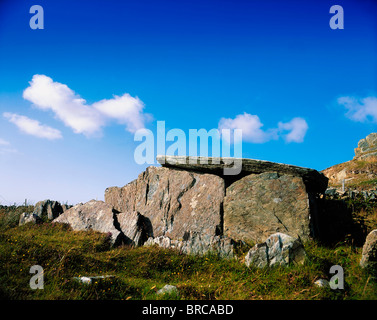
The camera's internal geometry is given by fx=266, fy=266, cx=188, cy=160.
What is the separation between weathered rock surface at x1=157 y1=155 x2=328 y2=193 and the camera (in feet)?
30.9

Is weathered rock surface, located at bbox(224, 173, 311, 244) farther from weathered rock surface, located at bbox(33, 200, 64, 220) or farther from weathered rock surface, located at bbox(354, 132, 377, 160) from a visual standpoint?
weathered rock surface, located at bbox(354, 132, 377, 160)

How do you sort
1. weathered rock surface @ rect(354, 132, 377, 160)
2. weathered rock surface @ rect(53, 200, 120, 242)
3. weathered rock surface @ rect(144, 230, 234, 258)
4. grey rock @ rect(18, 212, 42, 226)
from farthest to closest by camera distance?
weathered rock surface @ rect(354, 132, 377, 160), grey rock @ rect(18, 212, 42, 226), weathered rock surface @ rect(53, 200, 120, 242), weathered rock surface @ rect(144, 230, 234, 258)

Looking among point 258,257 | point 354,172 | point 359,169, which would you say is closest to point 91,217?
point 258,257

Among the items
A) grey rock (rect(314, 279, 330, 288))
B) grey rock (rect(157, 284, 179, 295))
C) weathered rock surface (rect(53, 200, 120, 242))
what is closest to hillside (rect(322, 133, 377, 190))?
weathered rock surface (rect(53, 200, 120, 242))

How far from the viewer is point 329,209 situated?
1068 cm

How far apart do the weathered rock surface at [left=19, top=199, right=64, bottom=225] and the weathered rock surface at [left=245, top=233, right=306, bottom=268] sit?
8.78m

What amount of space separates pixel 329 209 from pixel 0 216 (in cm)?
1376

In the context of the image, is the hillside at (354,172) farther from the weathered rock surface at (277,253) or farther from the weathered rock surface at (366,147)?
the weathered rock surface at (277,253)

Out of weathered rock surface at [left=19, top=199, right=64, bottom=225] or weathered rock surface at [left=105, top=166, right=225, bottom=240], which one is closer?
Result: weathered rock surface at [left=105, top=166, right=225, bottom=240]

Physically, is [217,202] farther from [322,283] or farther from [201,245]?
[322,283]

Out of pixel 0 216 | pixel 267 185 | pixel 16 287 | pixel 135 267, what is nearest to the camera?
pixel 16 287

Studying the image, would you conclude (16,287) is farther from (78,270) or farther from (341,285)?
(341,285)

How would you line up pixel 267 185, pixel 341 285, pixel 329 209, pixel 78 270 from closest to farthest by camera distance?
pixel 341 285
pixel 78 270
pixel 267 185
pixel 329 209
